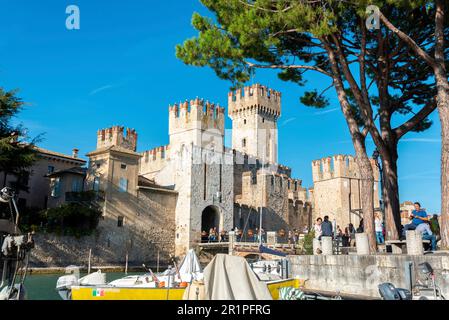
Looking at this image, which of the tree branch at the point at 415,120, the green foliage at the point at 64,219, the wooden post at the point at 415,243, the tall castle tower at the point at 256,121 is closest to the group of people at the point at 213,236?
the green foliage at the point at 64,219

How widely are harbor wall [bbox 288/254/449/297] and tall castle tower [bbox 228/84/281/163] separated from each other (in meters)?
33.3

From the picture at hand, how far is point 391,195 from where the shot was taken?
11758mm

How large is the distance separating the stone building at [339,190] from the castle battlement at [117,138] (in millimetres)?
16156

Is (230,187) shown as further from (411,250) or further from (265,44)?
(411,250)

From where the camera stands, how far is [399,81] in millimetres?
13305

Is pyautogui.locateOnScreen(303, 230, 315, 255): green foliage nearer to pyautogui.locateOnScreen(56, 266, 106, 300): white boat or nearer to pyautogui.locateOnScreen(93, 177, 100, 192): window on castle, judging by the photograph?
pyautogui.locateOnScreen(93, 177, 100, 192): window on castle

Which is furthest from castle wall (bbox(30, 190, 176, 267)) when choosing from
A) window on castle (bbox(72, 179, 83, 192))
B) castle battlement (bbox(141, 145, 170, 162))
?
castle battlement (bbox(141, 145, 170, 162))

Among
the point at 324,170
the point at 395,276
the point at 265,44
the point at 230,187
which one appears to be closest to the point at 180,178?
the point at 230,187

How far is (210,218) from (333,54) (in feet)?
70.2

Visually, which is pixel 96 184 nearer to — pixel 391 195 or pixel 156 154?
pixel 156 154

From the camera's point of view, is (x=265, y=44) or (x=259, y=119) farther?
(x=259, y=119)

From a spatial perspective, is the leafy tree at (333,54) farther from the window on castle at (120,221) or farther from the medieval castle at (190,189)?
the window on castle at (120,221)

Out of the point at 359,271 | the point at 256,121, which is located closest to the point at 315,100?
the point at 359,271

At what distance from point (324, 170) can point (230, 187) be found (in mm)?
9309
